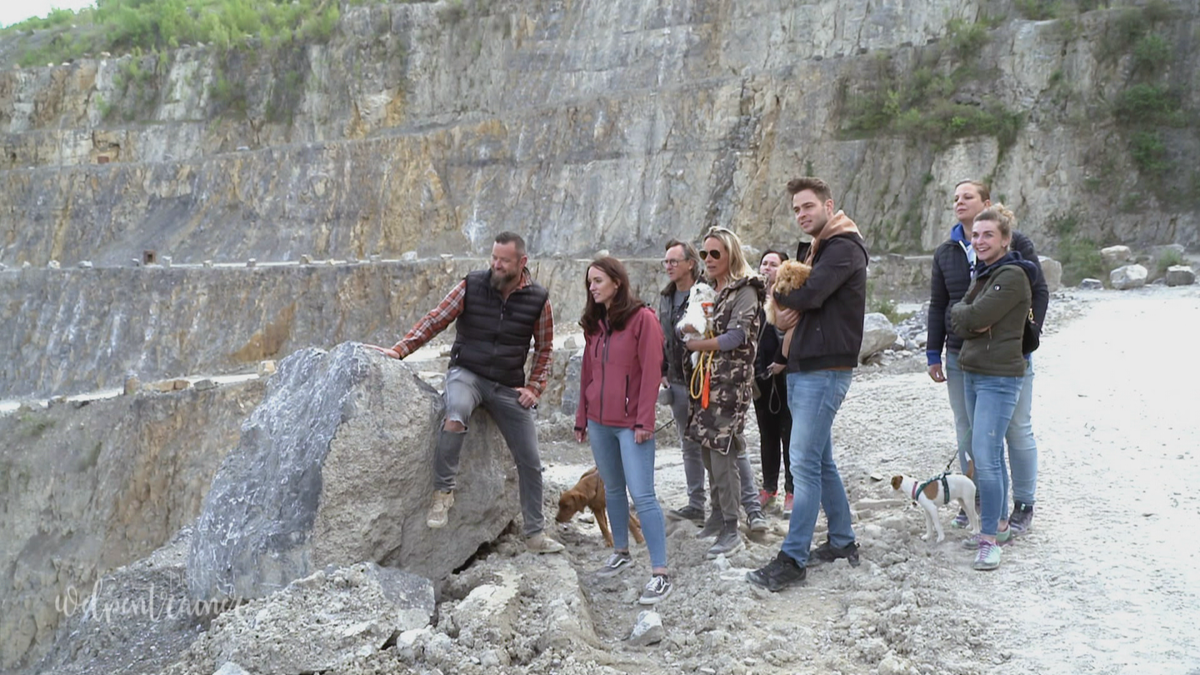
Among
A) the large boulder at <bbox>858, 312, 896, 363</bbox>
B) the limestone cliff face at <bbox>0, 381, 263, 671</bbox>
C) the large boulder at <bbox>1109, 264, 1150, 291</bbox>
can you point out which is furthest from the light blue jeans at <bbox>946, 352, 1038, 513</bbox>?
the limestone cliff face at <bbox>0, 381, 263, 671</bbox>

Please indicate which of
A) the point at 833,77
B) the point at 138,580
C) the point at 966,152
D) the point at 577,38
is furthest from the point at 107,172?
the point at 138,580

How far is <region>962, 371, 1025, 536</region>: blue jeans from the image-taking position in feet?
18.4

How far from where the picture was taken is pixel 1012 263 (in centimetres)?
551

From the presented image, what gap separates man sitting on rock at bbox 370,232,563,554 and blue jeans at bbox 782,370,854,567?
1.61 m

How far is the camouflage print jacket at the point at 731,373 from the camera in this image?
577 cm

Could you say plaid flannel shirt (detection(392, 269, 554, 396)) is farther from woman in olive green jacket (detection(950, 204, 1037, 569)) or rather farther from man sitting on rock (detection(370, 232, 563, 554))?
woman in olive green jacket (detection(950, 204, 1037, 569))

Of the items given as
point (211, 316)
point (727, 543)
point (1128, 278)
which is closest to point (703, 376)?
point (727, 543)

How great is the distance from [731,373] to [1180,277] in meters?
18.6

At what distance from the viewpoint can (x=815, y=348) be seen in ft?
17.2

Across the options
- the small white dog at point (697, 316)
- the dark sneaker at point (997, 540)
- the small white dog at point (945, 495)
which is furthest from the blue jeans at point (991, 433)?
the small white dog at point (697, 316)

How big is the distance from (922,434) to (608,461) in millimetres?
5096

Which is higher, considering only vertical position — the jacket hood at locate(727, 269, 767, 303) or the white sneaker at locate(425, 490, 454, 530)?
the jacket hood at locate(727, 269, 767, 303)

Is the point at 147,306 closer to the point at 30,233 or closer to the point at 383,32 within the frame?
the point at 30,233

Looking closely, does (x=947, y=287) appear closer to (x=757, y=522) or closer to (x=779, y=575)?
(x=757, y=522)
